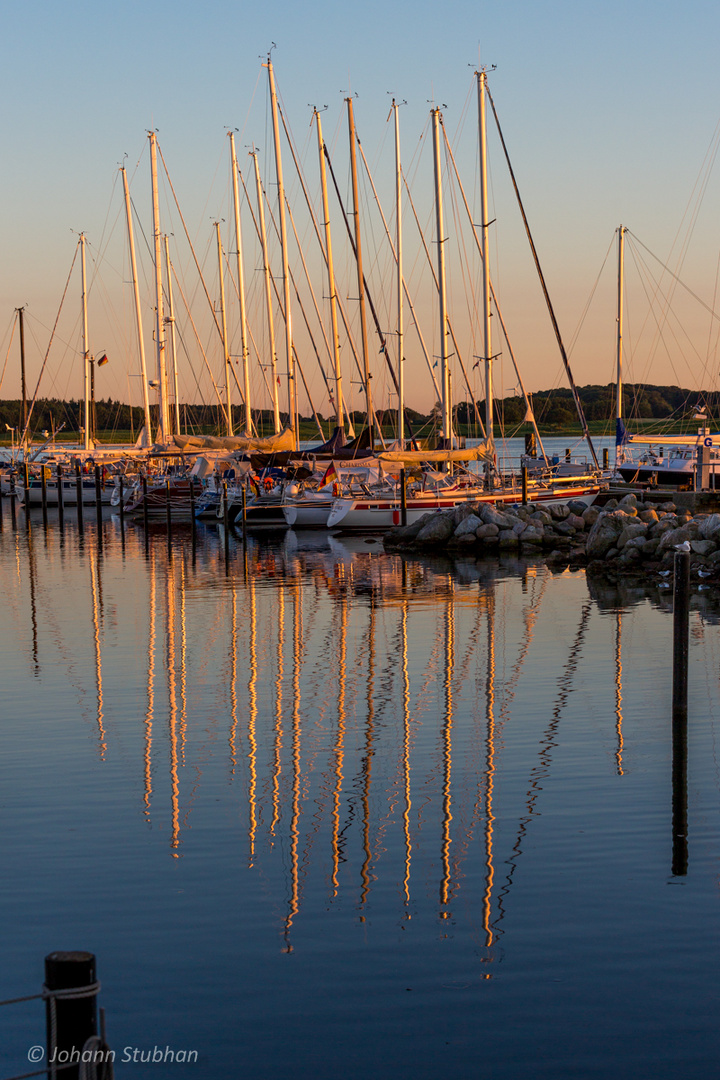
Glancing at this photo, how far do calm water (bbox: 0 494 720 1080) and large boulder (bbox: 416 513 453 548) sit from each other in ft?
57.9

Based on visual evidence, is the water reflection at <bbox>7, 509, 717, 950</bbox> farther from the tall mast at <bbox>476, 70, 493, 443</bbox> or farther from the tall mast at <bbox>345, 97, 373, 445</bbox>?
the tall mast at <bbox>345, 97, 373, 445</bbox>

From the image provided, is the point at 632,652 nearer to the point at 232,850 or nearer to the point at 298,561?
the point at 232,850

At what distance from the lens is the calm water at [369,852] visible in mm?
6969

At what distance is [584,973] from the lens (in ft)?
24.8

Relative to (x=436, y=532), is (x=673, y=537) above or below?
above

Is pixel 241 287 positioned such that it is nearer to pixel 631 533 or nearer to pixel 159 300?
pixel 159 300

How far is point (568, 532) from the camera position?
1550 inches

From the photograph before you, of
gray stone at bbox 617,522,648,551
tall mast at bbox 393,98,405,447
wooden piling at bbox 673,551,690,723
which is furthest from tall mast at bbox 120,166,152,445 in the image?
wooden piling at bbox 673,551,690,723

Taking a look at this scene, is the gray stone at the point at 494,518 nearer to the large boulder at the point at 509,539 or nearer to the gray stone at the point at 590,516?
the large boulder at the point at 509,539

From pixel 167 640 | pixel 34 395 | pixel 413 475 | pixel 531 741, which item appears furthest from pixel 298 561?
pixel 34 395

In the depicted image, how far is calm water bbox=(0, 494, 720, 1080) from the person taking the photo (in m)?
6.97

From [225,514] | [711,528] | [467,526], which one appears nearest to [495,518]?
[467,526]

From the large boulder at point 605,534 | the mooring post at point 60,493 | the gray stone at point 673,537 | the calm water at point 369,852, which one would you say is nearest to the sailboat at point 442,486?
the large boulder at point 605,534

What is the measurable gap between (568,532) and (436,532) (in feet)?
15.4
